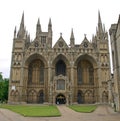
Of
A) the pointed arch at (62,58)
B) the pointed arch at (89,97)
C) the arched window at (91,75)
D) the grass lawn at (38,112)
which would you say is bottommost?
the grass lawn at (38,112)

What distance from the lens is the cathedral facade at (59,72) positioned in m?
54.5

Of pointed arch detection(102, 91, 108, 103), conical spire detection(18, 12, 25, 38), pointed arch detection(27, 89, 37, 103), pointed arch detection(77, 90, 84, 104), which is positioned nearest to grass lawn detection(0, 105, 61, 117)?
pointed arch detection(27, 89, 37, 103)

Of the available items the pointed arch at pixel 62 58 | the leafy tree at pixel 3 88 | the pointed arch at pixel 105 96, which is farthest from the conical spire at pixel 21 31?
the pointed arch at pixel 105 96

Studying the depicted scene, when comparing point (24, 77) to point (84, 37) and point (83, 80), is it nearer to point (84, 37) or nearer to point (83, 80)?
point (83, 80)

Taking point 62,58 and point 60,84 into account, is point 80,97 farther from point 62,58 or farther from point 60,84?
point 62,58

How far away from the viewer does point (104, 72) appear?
2216 inches

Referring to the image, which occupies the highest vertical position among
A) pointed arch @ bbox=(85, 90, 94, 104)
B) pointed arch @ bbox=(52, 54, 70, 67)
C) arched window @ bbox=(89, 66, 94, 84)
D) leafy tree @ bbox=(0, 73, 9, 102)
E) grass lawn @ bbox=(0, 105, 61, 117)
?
pointed arch @ bbox=(52, 54, 70, 67)

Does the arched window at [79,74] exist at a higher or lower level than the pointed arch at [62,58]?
lower

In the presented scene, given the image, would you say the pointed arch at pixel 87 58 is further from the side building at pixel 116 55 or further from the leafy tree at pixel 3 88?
the side building at pixel 116 55

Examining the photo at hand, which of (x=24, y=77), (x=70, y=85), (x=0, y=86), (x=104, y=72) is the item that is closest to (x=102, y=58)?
(x=104, y=72)

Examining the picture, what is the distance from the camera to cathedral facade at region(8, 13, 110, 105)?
179 feet

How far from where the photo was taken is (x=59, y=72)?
60.9 m

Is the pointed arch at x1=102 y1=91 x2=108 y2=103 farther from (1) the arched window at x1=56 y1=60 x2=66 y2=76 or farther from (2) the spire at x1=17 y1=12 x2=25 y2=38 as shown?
(2) the spire at x1=17 y1=12 x2=25 y2=38

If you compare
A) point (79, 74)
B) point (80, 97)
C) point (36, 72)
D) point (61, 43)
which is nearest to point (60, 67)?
point (79, 74)
